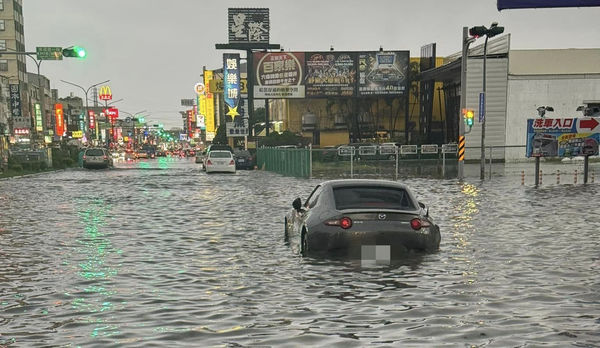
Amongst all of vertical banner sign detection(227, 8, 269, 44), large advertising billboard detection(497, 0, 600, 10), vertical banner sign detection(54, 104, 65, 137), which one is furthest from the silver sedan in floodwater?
vertical banner sign detection(54, 104, 65, 137)

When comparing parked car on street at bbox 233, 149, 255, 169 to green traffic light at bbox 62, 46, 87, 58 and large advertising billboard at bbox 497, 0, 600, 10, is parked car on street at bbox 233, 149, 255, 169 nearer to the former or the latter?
green traffic light at bbox 62, 46, 87, 58

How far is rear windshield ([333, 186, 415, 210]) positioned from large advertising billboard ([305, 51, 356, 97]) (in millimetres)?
55744

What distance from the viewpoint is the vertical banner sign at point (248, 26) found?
72.6 meters

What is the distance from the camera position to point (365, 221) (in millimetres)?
8844

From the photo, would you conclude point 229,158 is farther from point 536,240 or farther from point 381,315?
point 381,315

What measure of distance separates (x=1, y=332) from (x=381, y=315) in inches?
149

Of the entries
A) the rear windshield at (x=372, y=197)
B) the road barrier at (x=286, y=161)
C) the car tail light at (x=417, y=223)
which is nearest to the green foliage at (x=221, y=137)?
the road barrier at (x=286, y=161)

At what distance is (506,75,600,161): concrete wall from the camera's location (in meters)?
53.1

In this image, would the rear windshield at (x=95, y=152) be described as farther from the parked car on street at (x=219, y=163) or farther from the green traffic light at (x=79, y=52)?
the green traffic light at (x=79, y=52)

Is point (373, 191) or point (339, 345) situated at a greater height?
point (373, 191)

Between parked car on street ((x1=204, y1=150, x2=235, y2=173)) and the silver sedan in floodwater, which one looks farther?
parked car on street ((x1=204, y1=150, x2=235, y2=173))

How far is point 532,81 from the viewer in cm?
5341

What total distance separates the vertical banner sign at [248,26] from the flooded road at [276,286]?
194ft

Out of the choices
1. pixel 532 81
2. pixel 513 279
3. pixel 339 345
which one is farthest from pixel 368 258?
pixel 532 81
